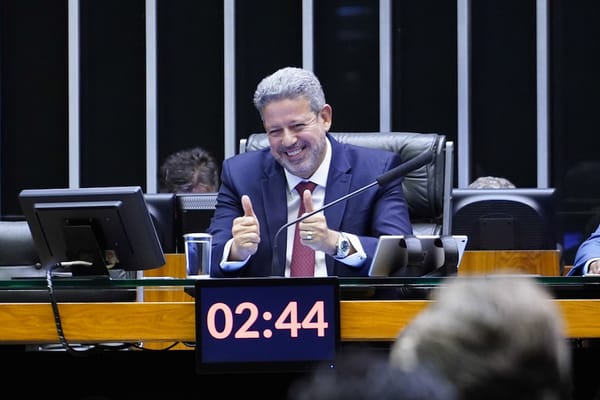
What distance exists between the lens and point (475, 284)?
0.98m

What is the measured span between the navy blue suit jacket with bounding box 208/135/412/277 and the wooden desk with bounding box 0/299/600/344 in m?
0.96

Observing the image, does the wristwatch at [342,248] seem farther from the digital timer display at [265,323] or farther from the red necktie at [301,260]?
the digital timer display at [265,323]

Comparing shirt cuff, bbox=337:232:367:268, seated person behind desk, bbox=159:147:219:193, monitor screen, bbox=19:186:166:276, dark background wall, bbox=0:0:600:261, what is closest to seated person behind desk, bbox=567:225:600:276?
shirt cuff, bbox=337:232:367:268

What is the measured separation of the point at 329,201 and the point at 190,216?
0.64 meters

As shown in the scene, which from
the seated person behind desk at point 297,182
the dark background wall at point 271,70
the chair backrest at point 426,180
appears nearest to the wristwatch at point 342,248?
the seated person behind desk at point 297,182

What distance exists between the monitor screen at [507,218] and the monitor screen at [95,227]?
1477mm

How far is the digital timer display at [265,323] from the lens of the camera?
8.03 feet

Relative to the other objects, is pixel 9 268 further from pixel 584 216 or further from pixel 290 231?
pixel 584 216

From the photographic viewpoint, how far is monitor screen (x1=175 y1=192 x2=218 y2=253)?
4.17m

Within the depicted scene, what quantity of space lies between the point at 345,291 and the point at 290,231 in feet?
3.85

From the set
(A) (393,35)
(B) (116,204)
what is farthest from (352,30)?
(B) (116,204)

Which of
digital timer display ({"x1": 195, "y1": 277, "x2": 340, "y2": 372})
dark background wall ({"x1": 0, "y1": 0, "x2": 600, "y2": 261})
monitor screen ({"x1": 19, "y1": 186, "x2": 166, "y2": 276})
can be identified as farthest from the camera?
dark background wall ({"x1": 0, "y1": 0, "x2": 600, "y2": 261})

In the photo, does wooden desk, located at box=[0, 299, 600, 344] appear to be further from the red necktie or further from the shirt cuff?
the red necktie

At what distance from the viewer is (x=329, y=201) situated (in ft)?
12.4
